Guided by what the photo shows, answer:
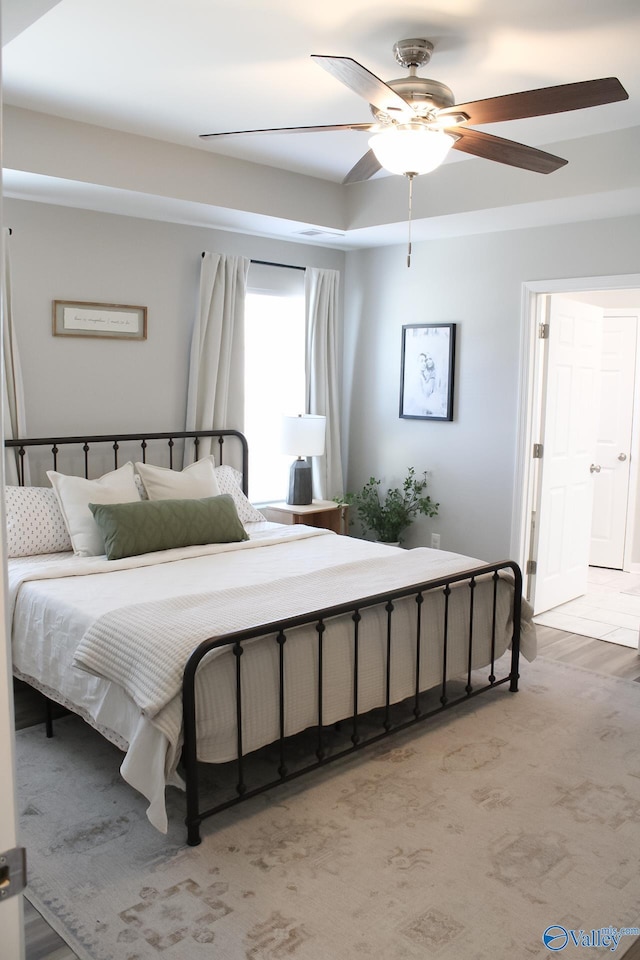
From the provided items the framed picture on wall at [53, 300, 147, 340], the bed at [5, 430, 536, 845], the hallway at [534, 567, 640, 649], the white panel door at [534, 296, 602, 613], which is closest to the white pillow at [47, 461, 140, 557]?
the bed at [5, 430, 536, 845]

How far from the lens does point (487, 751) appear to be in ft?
10.6

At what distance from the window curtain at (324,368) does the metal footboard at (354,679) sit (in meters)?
2.00

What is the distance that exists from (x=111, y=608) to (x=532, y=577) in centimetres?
301

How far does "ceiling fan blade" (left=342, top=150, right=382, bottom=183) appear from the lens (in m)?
3.03

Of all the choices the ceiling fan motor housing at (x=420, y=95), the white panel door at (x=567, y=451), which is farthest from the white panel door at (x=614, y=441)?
the ceiling fan motor housing at (x=420, y=95)

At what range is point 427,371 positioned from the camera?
549cm

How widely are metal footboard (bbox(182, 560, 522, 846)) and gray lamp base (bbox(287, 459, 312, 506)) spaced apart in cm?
168

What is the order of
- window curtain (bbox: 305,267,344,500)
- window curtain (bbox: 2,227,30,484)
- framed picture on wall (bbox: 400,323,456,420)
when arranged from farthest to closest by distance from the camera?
window curtain (bbox: 305,267,344,500) → framed picture on wall (bbox: 400,323,456,420) → window curtain (bbox: 2,227,30,484)

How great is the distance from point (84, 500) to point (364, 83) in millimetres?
2454

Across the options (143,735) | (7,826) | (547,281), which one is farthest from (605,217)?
(7,826)

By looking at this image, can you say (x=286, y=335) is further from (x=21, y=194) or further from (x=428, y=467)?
(x=21, y=194)

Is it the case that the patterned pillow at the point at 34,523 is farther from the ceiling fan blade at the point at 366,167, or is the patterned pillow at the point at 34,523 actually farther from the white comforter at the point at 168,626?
the ceiling fan blade at the point at 366,167

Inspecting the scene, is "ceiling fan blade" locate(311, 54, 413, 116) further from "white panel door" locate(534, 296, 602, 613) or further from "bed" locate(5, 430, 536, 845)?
"white panel door" locate(534, 296, 602, 613)

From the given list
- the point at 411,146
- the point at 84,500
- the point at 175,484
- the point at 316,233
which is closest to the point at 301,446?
the point at 175,484
